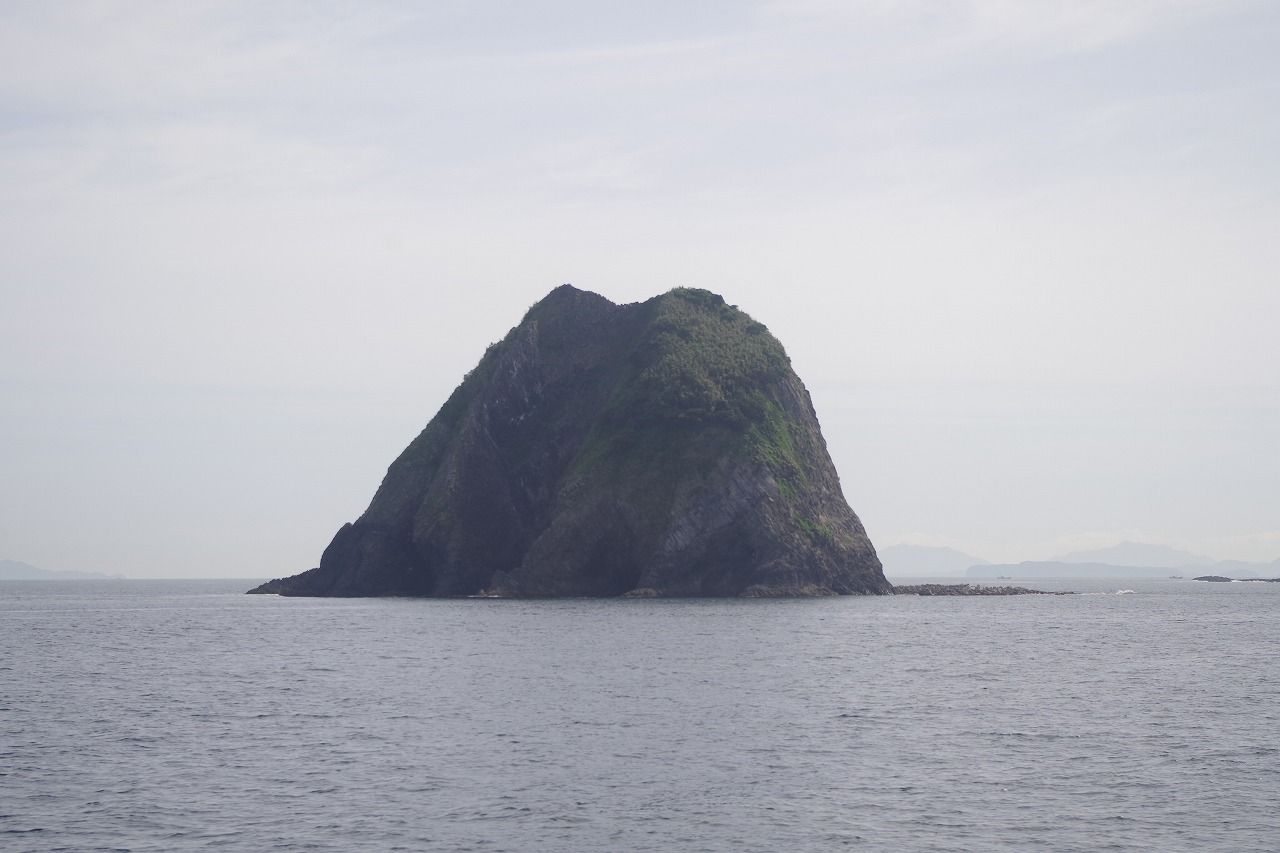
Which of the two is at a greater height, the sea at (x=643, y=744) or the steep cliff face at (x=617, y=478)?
the steep cliff face at (x=617, y=478)

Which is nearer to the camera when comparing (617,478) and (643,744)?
(643,744)

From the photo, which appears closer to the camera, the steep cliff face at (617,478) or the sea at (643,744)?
the sea at (643,744)

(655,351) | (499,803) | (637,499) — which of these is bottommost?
(499,803)

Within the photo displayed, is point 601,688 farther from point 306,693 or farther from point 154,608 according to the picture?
point 154,608

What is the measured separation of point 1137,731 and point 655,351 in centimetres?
12434

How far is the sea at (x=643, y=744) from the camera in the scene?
35.0 metres

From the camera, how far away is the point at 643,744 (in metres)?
47.6

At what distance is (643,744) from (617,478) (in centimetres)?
10843

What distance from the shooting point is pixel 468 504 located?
547ft

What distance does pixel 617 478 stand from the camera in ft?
511

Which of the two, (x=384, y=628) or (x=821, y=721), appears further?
(x=384, y=628)

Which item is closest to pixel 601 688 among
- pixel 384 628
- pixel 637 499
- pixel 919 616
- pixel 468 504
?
pixel 384 628

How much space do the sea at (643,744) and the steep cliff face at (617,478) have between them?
55.7 metres

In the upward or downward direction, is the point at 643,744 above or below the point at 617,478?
below
